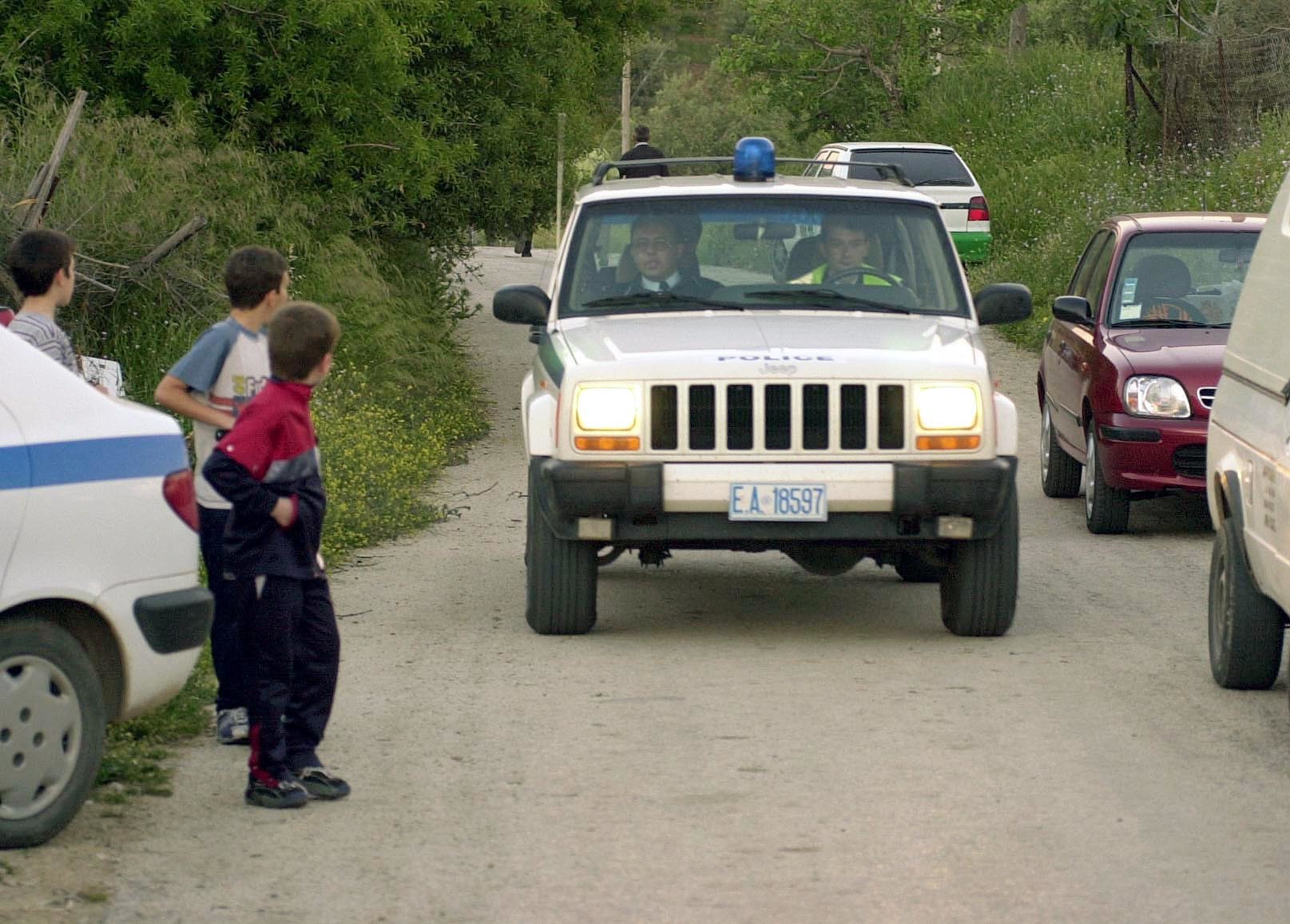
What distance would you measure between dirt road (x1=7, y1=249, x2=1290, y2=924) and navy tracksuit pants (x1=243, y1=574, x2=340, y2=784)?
0.21 m

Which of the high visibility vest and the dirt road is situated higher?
the high visibility vest

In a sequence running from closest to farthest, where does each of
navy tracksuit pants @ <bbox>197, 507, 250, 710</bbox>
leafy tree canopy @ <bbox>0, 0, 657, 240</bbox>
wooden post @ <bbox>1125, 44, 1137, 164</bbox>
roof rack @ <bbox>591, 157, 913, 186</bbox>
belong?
navy tracksuit pants @ <bbox>197, 507, 250, 710</bbox>, roof rack @ <bbox>591, 157, 913, 186</bbox>, leafy tree canopy @ <bbox>0, 0, 657, 240</bbox>, wooden post @ <bbox>1125, 44, 1137, 164</bbox>

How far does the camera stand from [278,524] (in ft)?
20.5

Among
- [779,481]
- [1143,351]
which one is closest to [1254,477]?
[779,481]

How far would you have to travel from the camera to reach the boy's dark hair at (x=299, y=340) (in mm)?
6172

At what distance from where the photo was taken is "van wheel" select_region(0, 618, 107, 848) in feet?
18.7

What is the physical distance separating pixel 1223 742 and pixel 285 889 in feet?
11.0

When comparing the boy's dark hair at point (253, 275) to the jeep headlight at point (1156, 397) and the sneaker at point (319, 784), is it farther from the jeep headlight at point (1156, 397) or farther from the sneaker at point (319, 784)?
the jeep headlight at point (1156, 397)

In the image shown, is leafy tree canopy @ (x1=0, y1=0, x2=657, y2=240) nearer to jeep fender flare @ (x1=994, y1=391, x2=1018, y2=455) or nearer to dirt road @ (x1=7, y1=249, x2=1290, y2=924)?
dirt road @ (x1=7, y1=249, x2=1290, y2=924)

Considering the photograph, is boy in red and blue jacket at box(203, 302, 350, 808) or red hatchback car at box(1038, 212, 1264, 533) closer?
boy in red and blue jacket at box(203, 302, 350, 808)

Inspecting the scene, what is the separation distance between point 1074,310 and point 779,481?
4.45 meters

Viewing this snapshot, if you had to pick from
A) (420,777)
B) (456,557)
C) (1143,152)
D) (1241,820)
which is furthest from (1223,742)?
(1143,152)

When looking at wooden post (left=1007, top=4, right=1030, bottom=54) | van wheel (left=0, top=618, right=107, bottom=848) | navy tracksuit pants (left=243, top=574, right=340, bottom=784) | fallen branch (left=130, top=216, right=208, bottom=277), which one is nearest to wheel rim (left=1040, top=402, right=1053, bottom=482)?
fallen branch (left=130, top=216, right=208, bottom=277)

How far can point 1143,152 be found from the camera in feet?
99.8
